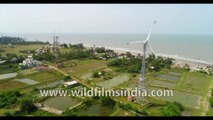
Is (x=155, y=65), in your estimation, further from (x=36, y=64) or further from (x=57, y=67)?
(x=36, y=64)

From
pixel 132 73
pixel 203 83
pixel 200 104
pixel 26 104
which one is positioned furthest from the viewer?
pixel 132 73

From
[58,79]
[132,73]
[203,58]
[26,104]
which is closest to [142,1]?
[26,104]

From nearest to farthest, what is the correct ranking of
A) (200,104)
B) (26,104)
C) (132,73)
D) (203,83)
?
(26,104) < (200,104) < (203,83) < (132,73)

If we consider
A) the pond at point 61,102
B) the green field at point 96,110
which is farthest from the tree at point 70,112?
the pond at point 61,102

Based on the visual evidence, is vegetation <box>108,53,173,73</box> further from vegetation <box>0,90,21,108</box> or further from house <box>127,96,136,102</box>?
vegetation <box>0,90,21,108</box>

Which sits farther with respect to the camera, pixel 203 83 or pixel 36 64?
pixel 36 64

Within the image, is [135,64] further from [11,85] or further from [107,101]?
[11,85]
